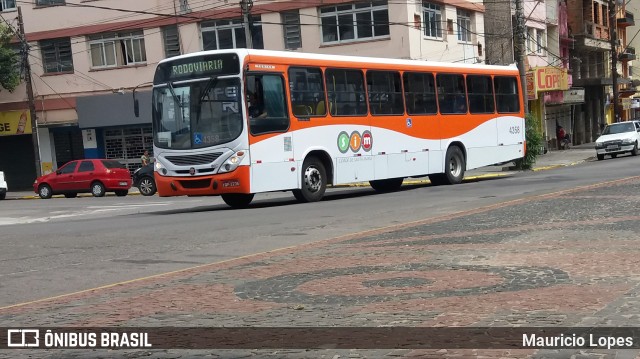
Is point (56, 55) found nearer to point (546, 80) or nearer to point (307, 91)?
point (546, 80)

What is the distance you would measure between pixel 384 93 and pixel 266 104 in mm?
4713

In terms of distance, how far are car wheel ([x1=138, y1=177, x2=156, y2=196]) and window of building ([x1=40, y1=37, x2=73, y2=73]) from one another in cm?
1188

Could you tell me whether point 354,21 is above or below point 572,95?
above

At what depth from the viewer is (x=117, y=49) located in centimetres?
4306

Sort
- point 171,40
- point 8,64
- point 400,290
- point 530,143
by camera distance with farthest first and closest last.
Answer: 1. point 8,64
2. point 171,40
3. point 530,143
4. point 400,290

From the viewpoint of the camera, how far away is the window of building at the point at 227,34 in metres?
40.2

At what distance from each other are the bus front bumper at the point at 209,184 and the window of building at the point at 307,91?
7.36 feet

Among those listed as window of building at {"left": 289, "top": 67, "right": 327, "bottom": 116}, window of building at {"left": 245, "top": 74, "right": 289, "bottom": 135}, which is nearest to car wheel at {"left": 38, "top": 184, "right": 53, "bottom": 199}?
window of building at {"left": 289, "top": 67, "right": 327, "bottom": 116}

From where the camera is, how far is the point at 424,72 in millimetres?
25359

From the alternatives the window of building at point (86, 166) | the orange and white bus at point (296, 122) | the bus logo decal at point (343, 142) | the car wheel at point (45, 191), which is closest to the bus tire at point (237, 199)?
the orange and white bus at point (296, 122)

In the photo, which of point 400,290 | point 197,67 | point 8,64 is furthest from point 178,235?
point 8,64

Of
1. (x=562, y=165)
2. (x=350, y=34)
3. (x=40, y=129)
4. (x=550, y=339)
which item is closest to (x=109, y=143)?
(x=40, y=129)

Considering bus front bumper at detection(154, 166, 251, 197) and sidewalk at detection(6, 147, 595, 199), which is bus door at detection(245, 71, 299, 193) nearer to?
bus front bumper at detection(154, 166, 251, 197)

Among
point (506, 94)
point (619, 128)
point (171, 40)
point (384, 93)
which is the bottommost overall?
point (619, 128)
